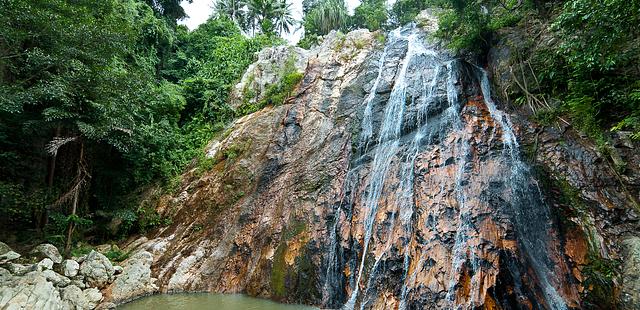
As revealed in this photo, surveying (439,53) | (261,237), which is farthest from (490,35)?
(261,237)

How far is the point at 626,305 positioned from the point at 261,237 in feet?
25.0

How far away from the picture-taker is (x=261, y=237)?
966 cm

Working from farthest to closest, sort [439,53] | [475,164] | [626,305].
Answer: [439,53] < [475,164] < [626,305]

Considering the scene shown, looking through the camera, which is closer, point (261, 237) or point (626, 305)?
point (626, 305)

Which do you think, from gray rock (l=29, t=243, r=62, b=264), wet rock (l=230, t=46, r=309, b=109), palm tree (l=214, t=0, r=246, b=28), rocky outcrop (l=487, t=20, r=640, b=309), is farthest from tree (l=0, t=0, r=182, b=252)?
palm tree (l=214, t=0, r=246, b=28)

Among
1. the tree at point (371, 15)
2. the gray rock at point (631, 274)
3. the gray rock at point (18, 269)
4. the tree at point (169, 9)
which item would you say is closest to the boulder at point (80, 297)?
the gray rock at point (18, 269)

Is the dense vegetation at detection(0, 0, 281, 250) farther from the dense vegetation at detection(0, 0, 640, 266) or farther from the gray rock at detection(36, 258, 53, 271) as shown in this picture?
the gray rock at detection(36, 258, 53, 271)

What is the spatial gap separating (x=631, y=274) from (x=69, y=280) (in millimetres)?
10565

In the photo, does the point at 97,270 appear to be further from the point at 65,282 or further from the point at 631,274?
the point at 631,274

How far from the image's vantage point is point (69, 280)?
25.7 ft

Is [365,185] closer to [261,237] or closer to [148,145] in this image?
[261,237]

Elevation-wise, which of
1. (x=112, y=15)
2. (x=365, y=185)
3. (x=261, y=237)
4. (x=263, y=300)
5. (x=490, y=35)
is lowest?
(x=263, y=300)

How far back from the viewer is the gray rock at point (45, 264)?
746cm

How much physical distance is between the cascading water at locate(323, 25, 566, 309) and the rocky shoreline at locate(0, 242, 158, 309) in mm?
4961
